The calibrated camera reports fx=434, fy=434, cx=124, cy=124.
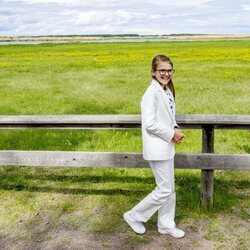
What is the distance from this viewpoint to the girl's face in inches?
165

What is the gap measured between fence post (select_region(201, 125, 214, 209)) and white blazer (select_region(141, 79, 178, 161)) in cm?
92

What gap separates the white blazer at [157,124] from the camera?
13.6ft

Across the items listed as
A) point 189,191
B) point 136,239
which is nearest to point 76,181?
point 189,191

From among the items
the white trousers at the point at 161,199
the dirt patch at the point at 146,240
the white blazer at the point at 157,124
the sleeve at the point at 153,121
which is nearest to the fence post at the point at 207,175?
the dirt patch at the point at 146,240

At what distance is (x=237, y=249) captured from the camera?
4367 millimetres

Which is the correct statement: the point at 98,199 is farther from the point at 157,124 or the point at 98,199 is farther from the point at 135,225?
the point at 157,124

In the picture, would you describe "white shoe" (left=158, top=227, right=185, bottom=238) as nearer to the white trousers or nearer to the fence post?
the white trousers

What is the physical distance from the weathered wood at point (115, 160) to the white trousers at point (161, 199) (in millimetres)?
609

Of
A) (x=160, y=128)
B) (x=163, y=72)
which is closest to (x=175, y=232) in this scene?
(x=160, y=128)

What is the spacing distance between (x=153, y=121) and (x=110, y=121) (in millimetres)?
1225

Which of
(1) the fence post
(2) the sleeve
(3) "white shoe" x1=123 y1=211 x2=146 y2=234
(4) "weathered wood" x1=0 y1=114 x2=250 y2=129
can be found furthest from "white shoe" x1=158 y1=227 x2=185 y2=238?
(4) "weathered wood" x1=0 y1=114 x2=250 y2=129

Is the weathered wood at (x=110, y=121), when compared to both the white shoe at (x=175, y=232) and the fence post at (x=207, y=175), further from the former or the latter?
the white shoe at (x=175, y=232)

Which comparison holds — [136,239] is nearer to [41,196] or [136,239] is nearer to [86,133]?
[41,196]

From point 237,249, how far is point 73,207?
215 centimetres
